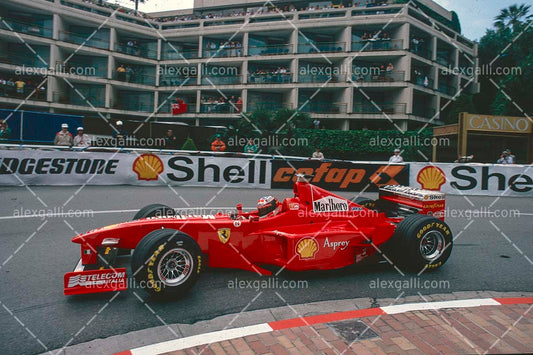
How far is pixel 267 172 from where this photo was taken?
45.9 feet

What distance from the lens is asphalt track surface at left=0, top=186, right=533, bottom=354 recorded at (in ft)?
11.7

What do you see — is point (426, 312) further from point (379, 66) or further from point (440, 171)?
point (379, 66)

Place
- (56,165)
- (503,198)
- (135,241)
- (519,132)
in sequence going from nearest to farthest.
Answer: (135,241), (56,165), (503,198), (519,132)

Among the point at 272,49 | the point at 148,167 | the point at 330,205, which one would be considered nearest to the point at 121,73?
the point at 272,49

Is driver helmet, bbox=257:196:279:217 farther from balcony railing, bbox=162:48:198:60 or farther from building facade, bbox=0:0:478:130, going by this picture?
balcony railing, bbox=162:48:198:60

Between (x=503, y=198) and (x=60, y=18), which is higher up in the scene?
(x=60, y=18)

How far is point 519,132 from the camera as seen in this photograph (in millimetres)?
26297

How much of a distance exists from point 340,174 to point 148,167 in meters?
6.71

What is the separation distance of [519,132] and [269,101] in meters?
20.2

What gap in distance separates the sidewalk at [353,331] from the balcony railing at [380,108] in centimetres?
3093

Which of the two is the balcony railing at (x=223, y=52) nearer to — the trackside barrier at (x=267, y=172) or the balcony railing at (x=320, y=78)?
the balcony railing at (x=320, y=78)

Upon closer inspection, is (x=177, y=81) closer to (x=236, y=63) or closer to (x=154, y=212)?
(x=236, y=63)

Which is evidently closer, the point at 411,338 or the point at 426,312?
the point at 411,338

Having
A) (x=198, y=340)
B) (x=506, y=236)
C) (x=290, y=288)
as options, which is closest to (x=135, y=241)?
(x=198, y=340)
